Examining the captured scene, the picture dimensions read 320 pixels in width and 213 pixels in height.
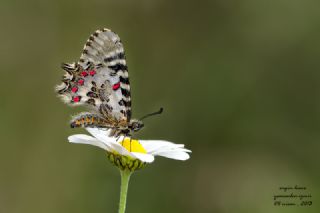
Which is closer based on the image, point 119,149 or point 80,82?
point 119,149

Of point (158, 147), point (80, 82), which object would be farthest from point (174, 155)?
point (80, 82)

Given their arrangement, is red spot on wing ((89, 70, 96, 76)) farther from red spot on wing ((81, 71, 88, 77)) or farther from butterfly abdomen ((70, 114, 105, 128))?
butterfly abdomen ((70, 114, 105, 128))

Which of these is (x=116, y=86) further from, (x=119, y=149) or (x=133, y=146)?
(x=119, y=149)

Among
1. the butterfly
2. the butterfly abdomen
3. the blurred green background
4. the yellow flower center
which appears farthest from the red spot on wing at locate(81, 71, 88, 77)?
the blurred green background

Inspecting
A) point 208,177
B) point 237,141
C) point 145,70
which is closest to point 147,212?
point 208,177

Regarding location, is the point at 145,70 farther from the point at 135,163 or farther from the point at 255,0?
the point at 135,163
